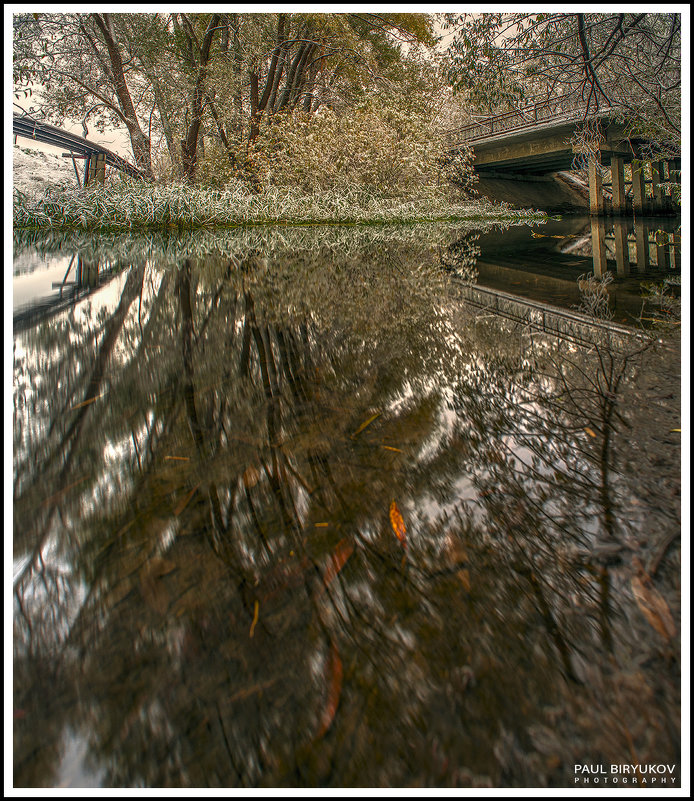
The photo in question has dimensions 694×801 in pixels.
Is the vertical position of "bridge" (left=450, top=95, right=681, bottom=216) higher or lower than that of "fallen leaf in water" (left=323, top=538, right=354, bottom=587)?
higher

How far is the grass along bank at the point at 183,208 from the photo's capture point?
8.31m

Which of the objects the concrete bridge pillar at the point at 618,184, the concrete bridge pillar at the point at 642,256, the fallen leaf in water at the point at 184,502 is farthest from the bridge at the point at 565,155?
the fallen leaf in water at the point at 184,502

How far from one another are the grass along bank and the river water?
7.52 metres

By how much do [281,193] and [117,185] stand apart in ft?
11.9

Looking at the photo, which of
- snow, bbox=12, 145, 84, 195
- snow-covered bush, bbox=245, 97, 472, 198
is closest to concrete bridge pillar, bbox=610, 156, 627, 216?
snow-covered bush, bbox=245, 97, 472, 198

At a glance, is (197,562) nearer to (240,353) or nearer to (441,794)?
(441,794)

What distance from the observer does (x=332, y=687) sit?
0.62 meters

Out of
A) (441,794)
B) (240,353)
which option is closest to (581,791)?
(441,794)

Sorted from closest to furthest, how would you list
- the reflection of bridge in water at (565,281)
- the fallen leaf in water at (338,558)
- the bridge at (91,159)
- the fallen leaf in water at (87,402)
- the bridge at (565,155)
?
the fallen leaf in water at (338,558)
the fallen leaf in water at (87,402)
the reflection of bridge in water at (565,281)
the bridge at (91,159)
the bridge at (565,155)

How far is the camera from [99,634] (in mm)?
704

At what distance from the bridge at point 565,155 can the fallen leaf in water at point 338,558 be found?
11579 millimetres

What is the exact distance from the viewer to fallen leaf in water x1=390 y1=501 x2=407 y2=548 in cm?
91

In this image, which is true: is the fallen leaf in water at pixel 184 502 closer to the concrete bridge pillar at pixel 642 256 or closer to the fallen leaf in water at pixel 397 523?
the fallen leaf in water at pixel 397 523

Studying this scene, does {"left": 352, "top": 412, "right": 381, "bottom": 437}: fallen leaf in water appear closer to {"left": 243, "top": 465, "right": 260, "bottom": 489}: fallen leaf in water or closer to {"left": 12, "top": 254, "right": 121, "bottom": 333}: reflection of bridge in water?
{"left": 243, "top": 465, "right": 260, "bottom": 489}: fallen leaf in water
